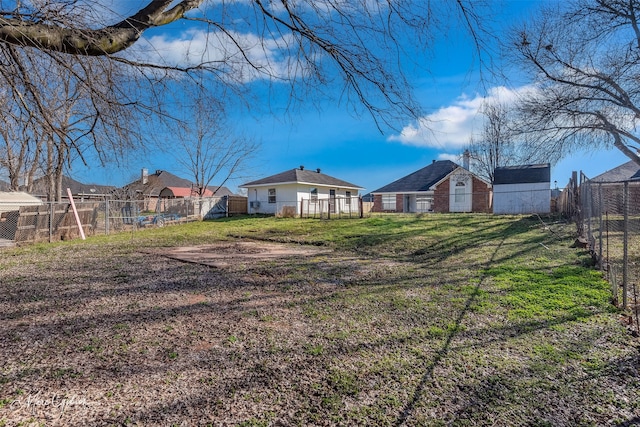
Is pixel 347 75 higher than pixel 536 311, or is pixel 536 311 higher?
pixel 347 75

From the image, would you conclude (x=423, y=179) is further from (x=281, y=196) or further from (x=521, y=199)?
(x=281, y=196)

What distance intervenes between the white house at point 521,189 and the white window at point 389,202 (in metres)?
9.08

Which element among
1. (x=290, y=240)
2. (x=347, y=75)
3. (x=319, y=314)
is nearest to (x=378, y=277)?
(x=319, y=314)

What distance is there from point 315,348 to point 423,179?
28625 millimetres

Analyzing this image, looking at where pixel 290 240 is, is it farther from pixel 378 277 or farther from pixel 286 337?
pixel 286 337

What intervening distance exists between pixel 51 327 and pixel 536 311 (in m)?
5.20

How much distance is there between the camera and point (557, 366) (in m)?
2.61

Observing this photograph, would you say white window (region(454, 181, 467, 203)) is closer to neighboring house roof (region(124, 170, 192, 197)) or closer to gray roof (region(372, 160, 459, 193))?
gray roof (region(372, 160, 459, 193))

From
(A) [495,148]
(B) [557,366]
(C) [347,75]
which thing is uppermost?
(A) [495,148]

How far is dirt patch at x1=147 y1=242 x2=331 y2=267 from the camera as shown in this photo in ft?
24.2

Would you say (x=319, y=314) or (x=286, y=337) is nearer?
(x=286, y=337)

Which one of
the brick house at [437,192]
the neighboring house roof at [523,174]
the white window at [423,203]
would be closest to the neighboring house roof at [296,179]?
the brick house at [437,192]

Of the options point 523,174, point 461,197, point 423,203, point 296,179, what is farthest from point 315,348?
point 423,203

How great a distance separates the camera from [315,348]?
9.62ft
